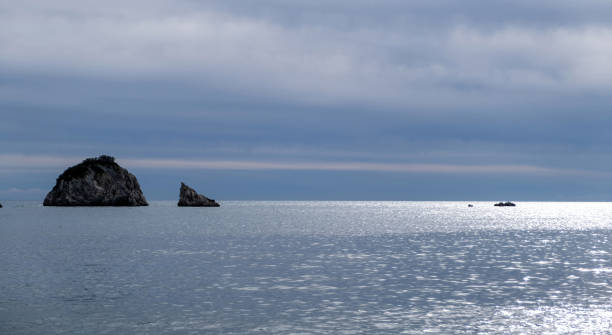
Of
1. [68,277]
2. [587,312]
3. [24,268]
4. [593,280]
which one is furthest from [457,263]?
[24,268]

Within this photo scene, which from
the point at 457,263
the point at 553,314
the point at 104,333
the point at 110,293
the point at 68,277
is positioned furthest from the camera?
the point at 457,263

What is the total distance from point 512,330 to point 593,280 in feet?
74.3

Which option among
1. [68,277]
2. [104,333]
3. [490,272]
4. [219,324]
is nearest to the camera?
[104,333]

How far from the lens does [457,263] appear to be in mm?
59125

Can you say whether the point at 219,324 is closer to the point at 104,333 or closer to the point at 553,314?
the point at 104,333

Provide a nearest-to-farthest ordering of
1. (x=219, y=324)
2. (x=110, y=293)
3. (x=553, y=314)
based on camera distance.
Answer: (x=219, y=324)
(x=553, y=314)
(x=110, y=293)

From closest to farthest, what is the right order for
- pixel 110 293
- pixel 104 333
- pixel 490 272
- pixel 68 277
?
pixel 104 333 → pixel 110 293 → pixel 68 277 → pixel 490 272

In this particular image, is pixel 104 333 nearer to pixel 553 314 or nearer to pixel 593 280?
pixel 553 314

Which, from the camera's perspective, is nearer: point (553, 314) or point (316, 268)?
point (553, 314)

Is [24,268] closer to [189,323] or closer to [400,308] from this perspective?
[189,323]

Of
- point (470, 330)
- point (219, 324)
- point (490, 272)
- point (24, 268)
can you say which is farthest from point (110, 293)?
point (490, 272)

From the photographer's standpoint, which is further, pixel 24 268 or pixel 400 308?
pixel 24 268

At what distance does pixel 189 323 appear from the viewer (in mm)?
29250

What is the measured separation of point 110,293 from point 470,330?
74.9 ft
